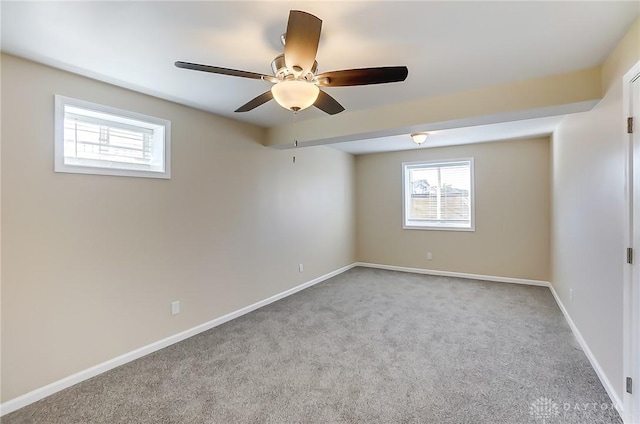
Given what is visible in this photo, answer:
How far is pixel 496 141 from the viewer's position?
489 centimetres

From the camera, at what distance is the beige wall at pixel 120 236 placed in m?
2.00

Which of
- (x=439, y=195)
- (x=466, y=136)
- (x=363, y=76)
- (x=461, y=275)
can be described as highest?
(x=466, y=136)

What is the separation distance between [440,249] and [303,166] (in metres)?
3.00

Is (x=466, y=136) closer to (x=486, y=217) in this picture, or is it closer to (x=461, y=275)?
(x=486, y=217)

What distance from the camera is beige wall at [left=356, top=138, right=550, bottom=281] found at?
468 cm

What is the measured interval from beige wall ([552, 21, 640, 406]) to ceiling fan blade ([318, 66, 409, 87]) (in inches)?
53.8

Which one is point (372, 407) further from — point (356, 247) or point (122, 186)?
point (356, 247)

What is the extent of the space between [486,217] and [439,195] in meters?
0.89

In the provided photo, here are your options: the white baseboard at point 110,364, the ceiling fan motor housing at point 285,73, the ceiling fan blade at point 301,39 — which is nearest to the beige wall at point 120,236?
the white baseboard at point 110,364

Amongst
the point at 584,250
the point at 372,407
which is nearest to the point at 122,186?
the point at 372,407

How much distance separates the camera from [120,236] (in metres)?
2.50

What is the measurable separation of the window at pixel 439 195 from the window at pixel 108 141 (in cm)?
437

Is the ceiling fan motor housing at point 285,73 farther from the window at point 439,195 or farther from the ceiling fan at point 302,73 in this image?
the window at point 439,195

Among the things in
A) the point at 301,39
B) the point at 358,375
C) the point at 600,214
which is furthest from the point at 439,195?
the point at 301,39
